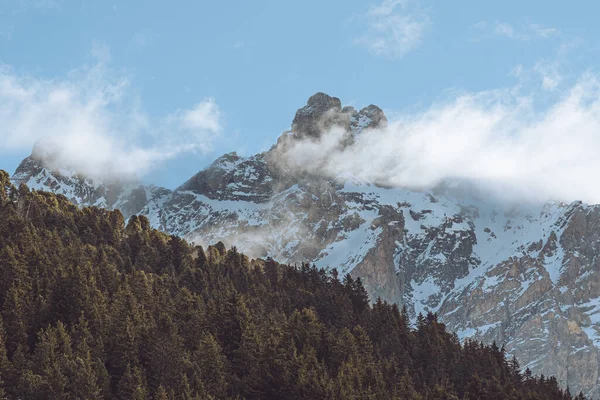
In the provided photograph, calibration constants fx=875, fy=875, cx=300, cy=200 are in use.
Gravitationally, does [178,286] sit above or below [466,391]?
above

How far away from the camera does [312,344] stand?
324 feet

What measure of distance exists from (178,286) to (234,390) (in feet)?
140

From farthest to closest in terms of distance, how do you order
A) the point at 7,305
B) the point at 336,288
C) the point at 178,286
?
1. the point at 336,288
2. the point at 178,286
3. the point at 7,305

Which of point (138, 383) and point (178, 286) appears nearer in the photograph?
point (138, 383)

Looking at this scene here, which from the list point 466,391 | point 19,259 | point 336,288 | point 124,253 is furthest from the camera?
point 336,288

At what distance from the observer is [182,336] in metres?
95.0

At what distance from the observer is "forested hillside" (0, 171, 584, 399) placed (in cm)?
7856

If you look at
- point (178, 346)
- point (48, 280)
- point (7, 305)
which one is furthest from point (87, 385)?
point (48, 280)

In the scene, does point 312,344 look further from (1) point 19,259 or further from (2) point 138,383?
(1) point 19,259

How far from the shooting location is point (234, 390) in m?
83.1

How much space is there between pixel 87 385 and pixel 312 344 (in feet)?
106

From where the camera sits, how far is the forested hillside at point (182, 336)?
7856cm

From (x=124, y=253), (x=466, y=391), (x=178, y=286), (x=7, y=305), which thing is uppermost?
(x=124, y=253)

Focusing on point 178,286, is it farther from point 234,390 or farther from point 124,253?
point 234,390
